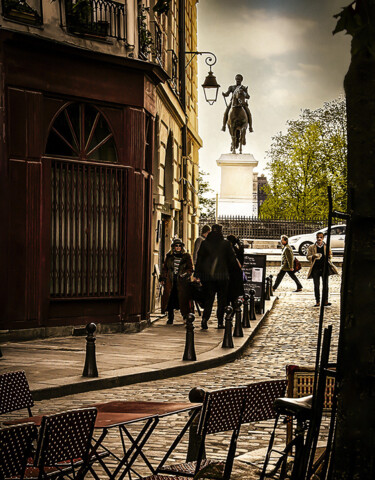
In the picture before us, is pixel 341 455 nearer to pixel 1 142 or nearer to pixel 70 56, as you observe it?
pixel 1 142

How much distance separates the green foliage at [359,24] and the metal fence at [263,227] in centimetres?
4497

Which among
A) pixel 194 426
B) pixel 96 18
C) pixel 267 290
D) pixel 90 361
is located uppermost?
pixel 96 18

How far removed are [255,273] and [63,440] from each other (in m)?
17.2

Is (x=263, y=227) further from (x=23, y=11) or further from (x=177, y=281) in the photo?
(x=23, y=11)

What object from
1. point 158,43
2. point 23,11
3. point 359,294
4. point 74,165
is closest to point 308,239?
point 158,43

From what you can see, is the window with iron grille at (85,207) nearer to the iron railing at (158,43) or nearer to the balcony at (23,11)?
the balcony at (23,11)

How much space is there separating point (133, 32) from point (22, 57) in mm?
2977

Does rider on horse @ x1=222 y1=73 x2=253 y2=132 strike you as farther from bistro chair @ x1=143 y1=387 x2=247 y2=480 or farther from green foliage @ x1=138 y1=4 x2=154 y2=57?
bistro chair @ x1=143 y1=387 x2=247 y2=480

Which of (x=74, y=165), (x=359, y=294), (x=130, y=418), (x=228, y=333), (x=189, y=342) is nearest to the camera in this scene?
(x=359, y=294)

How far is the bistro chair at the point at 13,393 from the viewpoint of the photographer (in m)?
6.10

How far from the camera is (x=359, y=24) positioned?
427 cm

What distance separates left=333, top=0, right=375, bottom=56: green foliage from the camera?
13.5 ft

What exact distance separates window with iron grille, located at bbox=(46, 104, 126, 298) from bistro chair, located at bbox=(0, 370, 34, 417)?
9859mm

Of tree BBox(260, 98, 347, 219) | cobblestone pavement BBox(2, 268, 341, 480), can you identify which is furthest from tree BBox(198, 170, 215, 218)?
cobblestone pavement BBox(2, 268, 341, 480)
